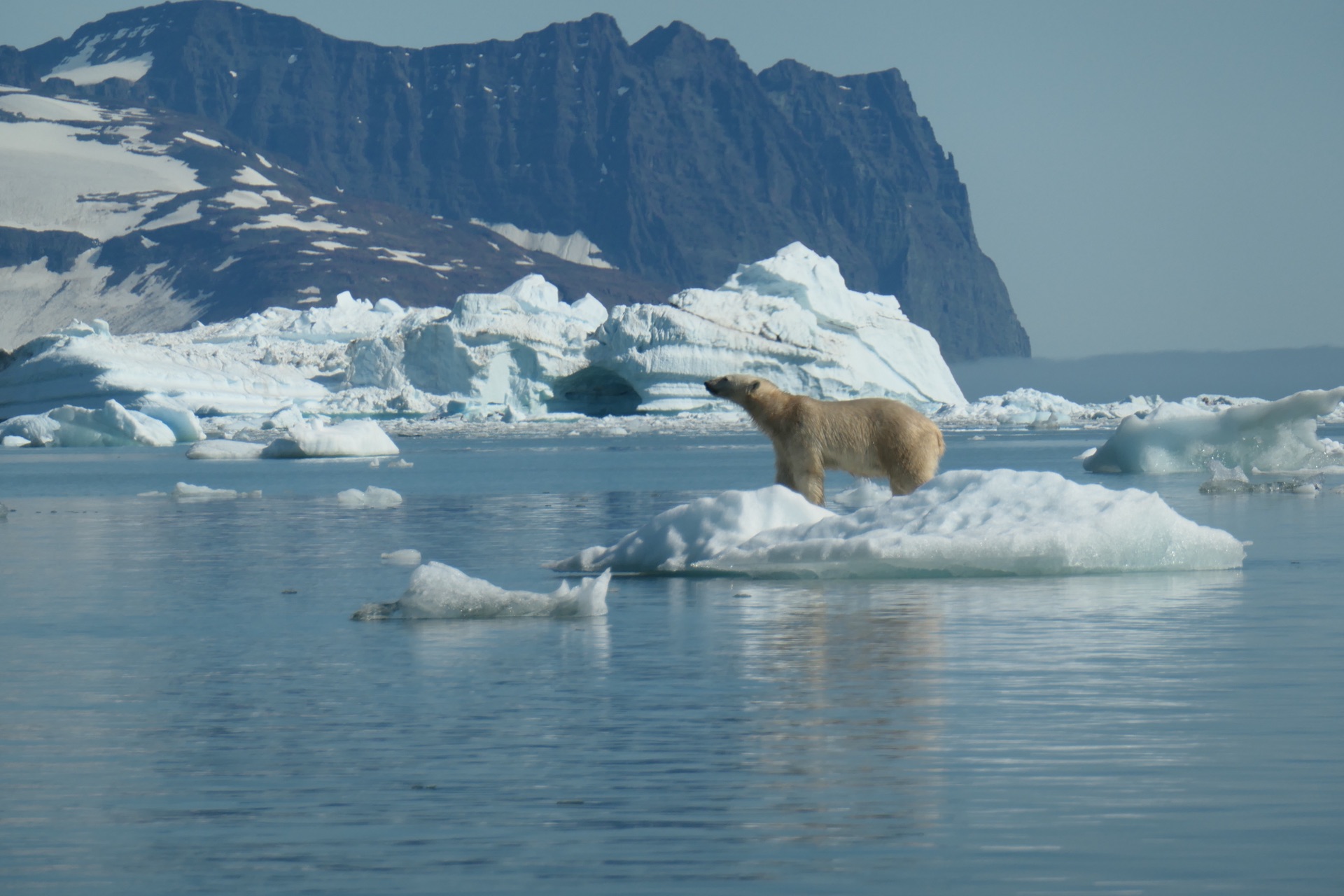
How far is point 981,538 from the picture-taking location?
10.4m

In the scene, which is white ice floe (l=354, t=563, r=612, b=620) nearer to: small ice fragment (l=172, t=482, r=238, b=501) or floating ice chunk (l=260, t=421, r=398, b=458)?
small ice fragment (l=172, t=482, r=238, b=501)

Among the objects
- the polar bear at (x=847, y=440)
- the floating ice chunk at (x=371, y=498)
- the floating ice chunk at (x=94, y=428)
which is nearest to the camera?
the polar bear at (x=847, y=440)

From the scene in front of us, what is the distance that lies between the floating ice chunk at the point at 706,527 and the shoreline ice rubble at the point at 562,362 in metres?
44.0

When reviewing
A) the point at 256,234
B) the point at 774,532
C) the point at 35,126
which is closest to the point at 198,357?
the point at 774,532

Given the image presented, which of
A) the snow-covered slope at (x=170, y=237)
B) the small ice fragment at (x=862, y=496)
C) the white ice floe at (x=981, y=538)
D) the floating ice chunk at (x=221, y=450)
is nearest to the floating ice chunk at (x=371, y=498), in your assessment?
the small ice fragment at (x=862, y=496)

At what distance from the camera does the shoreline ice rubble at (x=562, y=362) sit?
5769 cm

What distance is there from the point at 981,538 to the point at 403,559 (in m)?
4.69

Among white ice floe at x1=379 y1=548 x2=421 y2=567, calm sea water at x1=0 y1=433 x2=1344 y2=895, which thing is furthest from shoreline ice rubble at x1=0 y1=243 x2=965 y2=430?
calm sea water at x1=0 y1=433 x2=1344 y2=895

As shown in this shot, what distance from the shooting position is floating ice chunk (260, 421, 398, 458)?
3906cm

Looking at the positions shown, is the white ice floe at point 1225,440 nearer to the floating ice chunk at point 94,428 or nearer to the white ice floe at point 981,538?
the white ice floe at point 981,538

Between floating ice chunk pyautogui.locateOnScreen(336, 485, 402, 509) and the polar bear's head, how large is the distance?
6545 mm

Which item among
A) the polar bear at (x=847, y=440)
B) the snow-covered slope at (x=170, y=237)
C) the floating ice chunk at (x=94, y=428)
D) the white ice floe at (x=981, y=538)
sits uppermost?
the snow-covered slope at (x=170, y=237)

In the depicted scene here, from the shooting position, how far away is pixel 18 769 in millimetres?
5512

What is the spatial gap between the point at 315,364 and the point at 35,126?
99.4 metres
